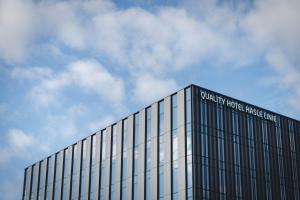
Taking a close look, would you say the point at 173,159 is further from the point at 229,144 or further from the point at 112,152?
the point at 112,152

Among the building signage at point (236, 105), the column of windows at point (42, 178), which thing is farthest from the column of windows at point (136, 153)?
the column of windows at point (42, 178)

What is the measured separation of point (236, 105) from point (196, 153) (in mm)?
11449

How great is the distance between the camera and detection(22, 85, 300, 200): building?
60.4 meters

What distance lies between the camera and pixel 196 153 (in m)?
59.6

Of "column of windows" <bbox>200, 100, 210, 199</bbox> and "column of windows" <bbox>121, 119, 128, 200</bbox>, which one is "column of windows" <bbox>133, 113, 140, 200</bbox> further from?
"column of windows" <bbox>200, 100, 210, 199</bbox>

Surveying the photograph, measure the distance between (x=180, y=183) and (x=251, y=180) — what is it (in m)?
11.2

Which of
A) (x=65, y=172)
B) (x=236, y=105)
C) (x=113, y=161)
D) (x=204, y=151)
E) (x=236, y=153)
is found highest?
(x=236, y=105)

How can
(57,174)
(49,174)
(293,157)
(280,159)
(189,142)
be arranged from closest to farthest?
(189,142), (280,159), (293,157), (57,174), (49,174)

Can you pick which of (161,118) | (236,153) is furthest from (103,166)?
(236,153)

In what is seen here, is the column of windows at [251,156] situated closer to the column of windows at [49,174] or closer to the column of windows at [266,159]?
the column of windows at [266,159]

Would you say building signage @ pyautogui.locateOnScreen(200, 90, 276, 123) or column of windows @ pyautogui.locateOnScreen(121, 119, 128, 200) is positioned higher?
building signage @ pyautogui.locateOnScreen(200, 90, 276, 123)

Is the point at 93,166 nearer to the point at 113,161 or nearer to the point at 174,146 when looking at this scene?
the point at 113,161

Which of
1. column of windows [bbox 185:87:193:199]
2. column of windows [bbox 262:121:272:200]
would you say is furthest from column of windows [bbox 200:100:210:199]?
column of windows [bbox 262:121:272:200]

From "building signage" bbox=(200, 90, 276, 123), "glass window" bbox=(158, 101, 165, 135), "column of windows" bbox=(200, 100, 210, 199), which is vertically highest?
"building signage" bbox=(200, 90, 276, 123)
